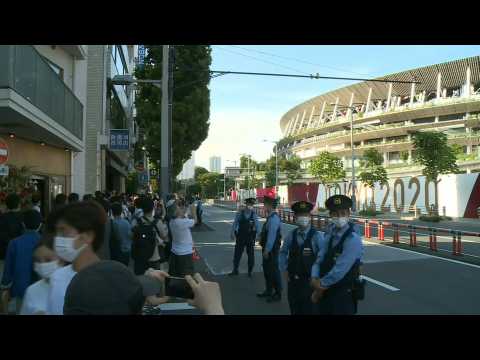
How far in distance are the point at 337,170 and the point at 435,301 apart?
143 ft

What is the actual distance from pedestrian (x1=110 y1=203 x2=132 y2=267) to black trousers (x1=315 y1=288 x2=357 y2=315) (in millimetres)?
3663

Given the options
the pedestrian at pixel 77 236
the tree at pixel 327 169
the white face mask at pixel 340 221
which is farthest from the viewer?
the tree at pixel 327 169

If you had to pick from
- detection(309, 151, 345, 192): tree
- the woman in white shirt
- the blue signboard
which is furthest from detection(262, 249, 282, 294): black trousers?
detection(309, 151, 345, 192): tree

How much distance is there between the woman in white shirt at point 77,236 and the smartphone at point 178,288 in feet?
1.54

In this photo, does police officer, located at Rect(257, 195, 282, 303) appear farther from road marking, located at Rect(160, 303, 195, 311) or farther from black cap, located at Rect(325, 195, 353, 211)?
black cap, located at Rect(325, 195, 353, 211)

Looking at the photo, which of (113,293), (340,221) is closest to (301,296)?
(340,221)

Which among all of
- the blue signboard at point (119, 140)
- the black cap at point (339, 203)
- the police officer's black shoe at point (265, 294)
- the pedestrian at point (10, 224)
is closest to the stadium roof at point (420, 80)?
the blue signboard at point (119, 140)

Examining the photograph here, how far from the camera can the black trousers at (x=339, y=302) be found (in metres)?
4.45

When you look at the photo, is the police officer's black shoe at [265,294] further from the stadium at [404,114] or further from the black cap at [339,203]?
the stadium at [404,114]

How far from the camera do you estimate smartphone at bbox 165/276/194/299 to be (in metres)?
1.97
